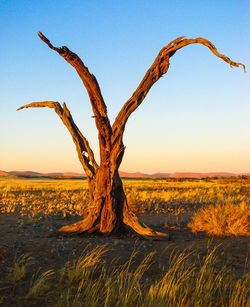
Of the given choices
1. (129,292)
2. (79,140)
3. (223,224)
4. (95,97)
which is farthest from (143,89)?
(129,292)

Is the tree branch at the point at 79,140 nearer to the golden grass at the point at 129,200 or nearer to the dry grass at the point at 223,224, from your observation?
the dry grass at the point at 223,224

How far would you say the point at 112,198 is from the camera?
853 cm

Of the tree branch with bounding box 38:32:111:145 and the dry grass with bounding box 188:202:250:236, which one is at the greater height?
the tree branch with bounding box 38:32:111:145

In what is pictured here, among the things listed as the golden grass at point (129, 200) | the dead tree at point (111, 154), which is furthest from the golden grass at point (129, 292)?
the golden grass at point (129, 200)

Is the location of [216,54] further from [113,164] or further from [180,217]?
[180,217]

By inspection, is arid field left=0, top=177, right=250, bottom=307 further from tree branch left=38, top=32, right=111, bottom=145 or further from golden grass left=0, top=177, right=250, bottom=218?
tree branch left=38, top=32, right=111, bottom=145

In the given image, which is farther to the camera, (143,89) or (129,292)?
(143,89)

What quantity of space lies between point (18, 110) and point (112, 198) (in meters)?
4.67

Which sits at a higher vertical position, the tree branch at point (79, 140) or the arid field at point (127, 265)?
the tree branch at point (79, 140)

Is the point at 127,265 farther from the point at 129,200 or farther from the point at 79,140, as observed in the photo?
the point at 129,200

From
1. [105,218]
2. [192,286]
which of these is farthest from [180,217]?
[192,286]

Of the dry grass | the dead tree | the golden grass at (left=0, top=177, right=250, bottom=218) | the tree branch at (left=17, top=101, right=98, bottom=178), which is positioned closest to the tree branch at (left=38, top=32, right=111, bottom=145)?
the dead tree

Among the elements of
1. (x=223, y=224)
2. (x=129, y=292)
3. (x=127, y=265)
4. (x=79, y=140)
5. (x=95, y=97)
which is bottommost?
(x=127, y=265)

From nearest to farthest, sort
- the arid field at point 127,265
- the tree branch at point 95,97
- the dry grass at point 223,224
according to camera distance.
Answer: the arid field at point 127,265 → the tree branch at point 95,97 → the dry grass at point 223,224
